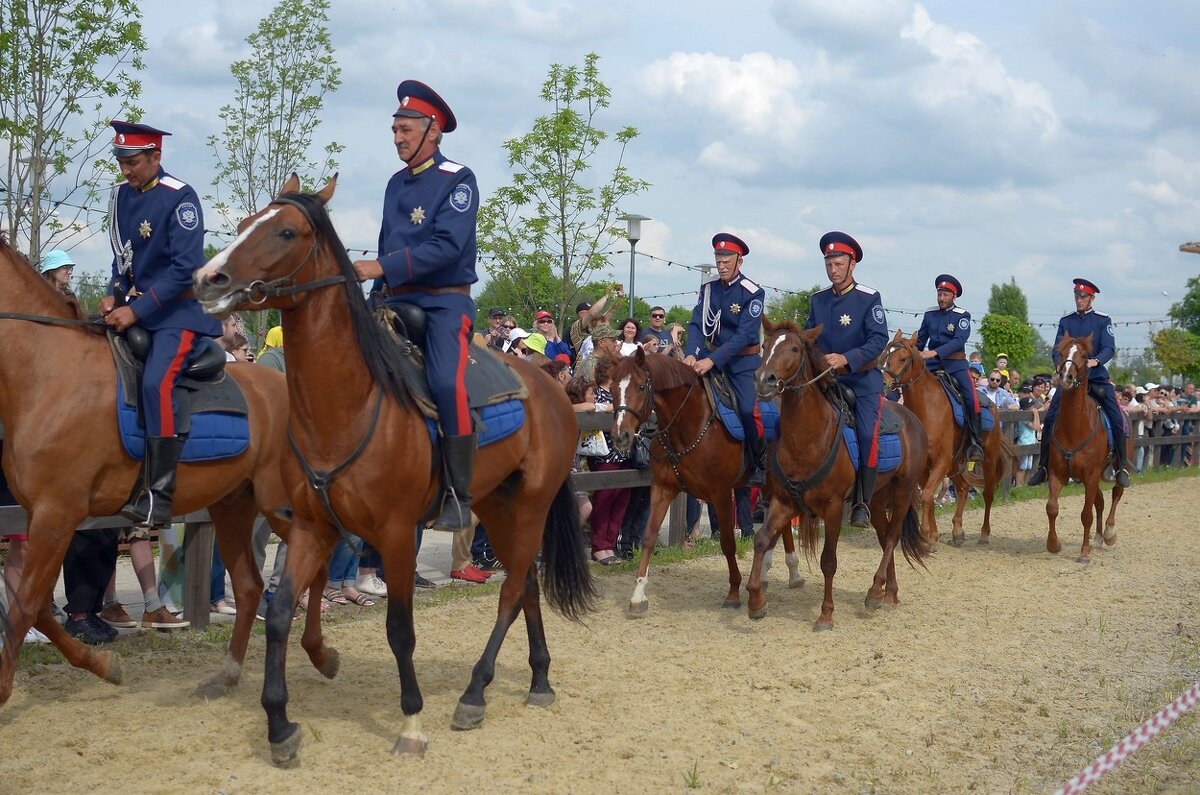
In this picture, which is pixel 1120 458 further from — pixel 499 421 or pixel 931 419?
pixel 499 421

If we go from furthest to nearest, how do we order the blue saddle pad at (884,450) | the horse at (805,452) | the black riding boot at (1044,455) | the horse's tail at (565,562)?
1. the black riding boot at (1044,455)
2. the blue saddle pad at (884,450)
3. the horse at (805,452)
4. the horse's tail at (565,562)

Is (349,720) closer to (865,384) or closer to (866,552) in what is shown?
(865,384)

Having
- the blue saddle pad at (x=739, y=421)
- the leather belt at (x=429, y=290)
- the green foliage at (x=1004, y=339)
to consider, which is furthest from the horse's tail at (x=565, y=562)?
the green foliage at (x=1004, y=339)

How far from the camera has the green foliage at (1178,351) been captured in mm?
49062

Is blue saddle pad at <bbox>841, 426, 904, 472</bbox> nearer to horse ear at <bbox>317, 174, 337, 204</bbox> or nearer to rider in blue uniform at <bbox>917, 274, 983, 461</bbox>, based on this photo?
rider in blue uniform at <bbox>917, 274, 983, 461</bbox>

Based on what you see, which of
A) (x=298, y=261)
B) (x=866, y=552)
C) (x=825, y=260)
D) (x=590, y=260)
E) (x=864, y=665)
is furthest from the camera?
(x=590, y=260)

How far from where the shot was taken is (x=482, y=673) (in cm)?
623

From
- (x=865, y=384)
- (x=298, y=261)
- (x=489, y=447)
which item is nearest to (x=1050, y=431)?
(x=865, y=384)

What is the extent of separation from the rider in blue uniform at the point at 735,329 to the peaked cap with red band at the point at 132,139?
4.97m

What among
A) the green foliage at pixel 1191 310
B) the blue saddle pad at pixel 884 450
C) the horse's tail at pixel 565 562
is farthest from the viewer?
the green foliage at pixel 1191 310

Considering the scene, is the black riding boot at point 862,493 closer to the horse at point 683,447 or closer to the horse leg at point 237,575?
the horse at point 683,447

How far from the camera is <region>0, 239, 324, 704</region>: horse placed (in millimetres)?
5727

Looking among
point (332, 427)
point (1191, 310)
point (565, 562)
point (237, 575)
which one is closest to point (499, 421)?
point (332, 427)

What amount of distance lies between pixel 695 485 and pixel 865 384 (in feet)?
5.60
